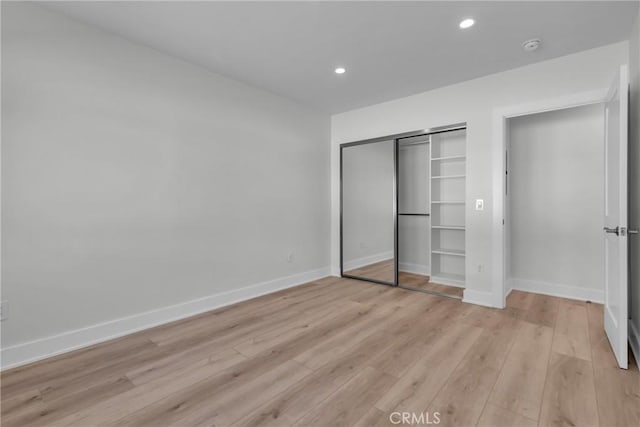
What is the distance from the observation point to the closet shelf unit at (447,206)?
429cm

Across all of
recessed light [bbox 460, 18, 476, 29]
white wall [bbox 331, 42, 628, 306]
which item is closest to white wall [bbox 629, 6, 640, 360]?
white wall [bbox 331, 42, 628, 306]

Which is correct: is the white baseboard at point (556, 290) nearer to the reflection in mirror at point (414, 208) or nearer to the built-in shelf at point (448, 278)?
the built-in shelf at point (448, 278)

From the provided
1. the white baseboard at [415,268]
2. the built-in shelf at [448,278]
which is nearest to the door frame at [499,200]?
the built-in shelf at [448,278]

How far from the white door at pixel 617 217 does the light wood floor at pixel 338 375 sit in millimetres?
232

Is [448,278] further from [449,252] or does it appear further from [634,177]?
[634,177]

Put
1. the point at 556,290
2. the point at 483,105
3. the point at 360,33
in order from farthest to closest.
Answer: the point at 556,290 < the point at 483,105 < the point at 360,33

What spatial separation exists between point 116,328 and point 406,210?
3860 millimetres

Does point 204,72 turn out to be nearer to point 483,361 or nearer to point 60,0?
point 60,0

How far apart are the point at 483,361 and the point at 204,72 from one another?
3.65 m

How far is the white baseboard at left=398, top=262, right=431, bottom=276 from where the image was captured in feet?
15.6

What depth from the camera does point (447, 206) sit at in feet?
14.8

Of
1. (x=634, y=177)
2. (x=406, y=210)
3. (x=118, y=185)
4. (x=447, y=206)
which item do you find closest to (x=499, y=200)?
(x=634, y=177)

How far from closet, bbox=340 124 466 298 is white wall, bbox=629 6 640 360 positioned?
1696 millimetres

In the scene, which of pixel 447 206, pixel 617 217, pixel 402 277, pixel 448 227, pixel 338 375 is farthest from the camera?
pixel 402 277
